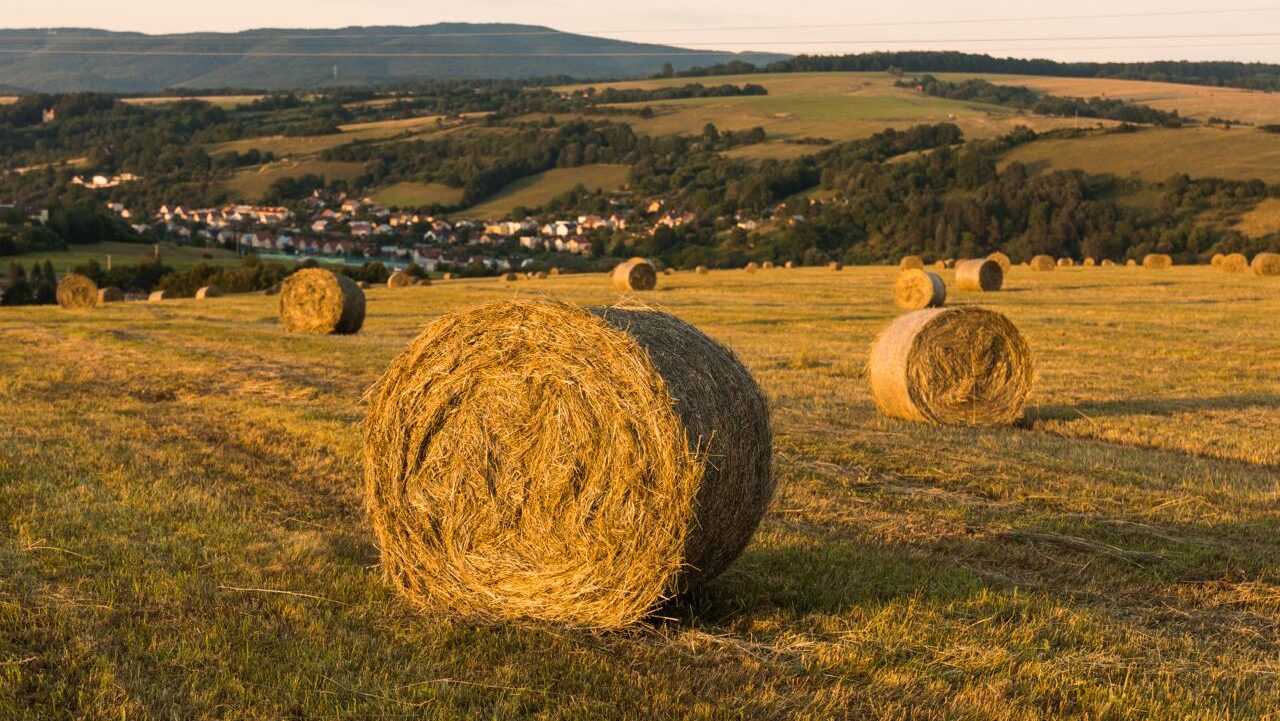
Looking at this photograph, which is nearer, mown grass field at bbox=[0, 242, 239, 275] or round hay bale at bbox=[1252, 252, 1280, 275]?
round hay bale at bbox=[1252, 252, 1280, 275]

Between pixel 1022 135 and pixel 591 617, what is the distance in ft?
358

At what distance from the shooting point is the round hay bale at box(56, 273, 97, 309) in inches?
1641

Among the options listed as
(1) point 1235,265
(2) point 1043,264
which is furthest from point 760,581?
(2) point 1043,264

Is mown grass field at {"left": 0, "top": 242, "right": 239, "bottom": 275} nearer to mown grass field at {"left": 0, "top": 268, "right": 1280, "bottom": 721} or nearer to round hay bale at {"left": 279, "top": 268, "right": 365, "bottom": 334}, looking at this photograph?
round hay bale at {"left": 279, "top": 268, "right": 365, "bottom": 334}

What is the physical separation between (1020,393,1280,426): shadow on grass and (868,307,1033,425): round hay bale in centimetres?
56

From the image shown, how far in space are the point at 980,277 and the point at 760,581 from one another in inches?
1371

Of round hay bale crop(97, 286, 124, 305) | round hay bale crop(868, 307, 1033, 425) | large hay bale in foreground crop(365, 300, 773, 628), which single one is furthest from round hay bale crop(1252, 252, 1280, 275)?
large hay bale in foreground crop(365, 300, 773, 628)

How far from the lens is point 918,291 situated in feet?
116

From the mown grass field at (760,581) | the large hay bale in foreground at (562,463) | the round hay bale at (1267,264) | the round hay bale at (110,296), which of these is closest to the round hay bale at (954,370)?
the mown grass field at (760,581)

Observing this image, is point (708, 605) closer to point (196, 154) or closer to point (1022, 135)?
point (1022, 135)

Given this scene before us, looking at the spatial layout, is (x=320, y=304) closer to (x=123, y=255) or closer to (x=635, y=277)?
(x=635, y=277)

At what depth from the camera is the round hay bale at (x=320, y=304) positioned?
28.7 m

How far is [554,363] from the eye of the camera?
25.4 ft

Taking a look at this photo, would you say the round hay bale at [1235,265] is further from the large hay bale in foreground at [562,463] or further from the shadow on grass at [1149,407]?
the large hay bale in foreground at [562,463]
